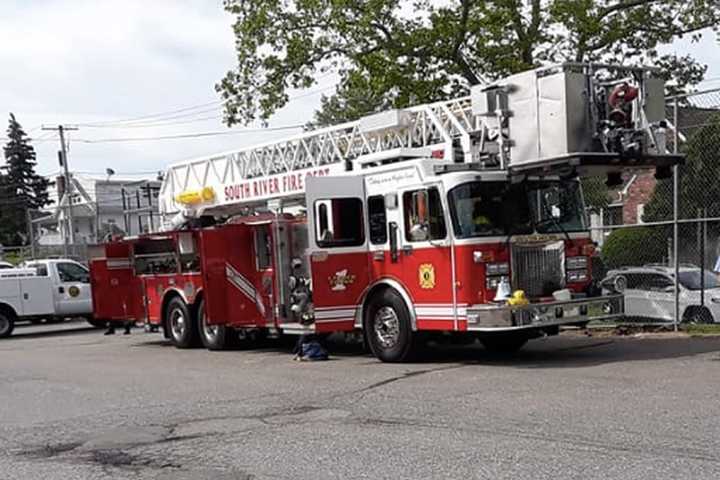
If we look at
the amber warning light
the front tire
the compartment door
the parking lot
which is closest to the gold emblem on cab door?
the front tire

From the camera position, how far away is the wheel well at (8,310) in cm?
2333

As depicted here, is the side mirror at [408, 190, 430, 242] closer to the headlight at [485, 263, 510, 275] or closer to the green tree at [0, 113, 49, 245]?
the headlight at [485, 263, 510, 275]

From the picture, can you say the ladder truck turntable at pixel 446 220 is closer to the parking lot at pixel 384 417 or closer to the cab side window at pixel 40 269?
the parking lot at pixel 384 417

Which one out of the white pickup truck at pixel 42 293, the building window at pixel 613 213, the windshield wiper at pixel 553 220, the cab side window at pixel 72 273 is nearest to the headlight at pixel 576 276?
the windshield wiper at pixel 553 220

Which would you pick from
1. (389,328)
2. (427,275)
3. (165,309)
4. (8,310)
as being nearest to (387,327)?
(389,328)

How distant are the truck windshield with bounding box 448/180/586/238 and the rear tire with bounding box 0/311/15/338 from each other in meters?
15.4

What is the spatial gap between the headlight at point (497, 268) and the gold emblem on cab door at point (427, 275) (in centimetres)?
76

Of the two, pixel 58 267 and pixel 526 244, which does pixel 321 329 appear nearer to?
pixel 526 244

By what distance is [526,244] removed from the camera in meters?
12.0

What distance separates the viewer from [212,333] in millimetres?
16516

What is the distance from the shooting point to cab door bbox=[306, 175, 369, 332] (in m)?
13.2

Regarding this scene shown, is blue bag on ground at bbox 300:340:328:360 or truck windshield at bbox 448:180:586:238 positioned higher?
truck windshield at bbox 448:180:586:238

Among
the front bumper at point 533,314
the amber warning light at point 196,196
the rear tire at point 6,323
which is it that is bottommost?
the rear tire at point 6,323

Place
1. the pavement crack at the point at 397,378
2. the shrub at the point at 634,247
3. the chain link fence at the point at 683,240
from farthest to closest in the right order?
the shrub at the point at 634,247, the chain link fence at the point at 683,240, the pavement crack at the point at 397,378
